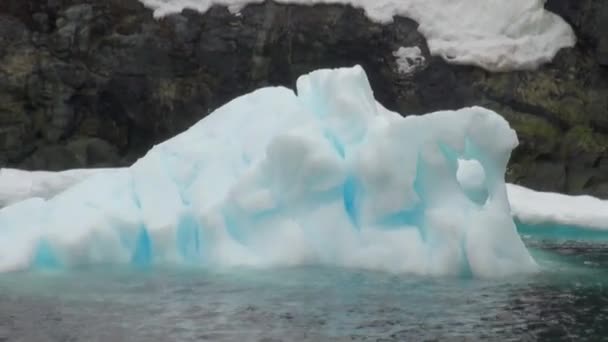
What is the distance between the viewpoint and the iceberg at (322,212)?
10.3 metres

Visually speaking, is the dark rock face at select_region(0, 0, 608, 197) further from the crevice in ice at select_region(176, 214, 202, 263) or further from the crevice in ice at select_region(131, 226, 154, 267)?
the crevice in ice at select_region(131, 226, 154, 267)

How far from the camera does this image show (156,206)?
429 inches

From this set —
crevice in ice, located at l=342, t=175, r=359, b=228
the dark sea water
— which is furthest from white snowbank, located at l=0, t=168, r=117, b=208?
the dark sea water

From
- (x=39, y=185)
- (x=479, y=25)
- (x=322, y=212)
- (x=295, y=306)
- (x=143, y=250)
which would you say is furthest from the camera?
(x=479, y=25)

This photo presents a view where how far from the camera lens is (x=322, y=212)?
34.9 ft

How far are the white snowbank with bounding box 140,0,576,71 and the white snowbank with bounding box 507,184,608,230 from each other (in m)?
6.10

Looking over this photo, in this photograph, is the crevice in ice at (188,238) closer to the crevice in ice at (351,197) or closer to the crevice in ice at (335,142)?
the crevice in ice at (351,197)

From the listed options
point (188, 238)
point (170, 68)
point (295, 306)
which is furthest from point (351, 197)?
point (170, 68)

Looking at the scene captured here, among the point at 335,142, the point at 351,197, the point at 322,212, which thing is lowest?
the point at 322,212

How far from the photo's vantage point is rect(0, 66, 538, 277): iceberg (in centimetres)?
1027

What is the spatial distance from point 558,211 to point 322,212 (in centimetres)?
743

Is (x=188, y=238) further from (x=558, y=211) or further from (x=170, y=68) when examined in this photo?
(x=170, y=68)

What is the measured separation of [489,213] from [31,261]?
5070 mm

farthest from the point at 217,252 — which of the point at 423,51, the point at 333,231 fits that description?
the point at 423,51
